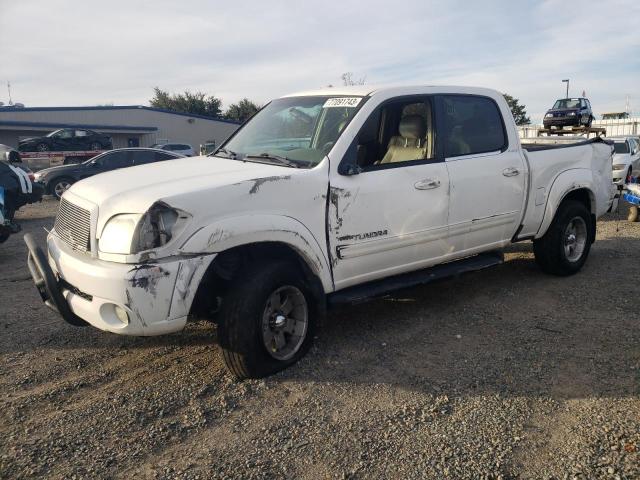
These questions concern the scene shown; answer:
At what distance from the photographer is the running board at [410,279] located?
3.94 meters

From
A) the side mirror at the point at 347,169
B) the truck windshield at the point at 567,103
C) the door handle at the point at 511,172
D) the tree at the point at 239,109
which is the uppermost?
the tree at the point at 239,109

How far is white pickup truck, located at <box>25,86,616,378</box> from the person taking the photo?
10.3 feet

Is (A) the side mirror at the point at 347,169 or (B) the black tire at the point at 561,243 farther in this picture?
(B) the black tire at the point at 561,243

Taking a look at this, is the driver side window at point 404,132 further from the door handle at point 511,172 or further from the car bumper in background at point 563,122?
the car bumper in background at point 563,122

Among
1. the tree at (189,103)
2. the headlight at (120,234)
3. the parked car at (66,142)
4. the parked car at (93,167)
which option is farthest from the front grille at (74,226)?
the tree at (189,103)

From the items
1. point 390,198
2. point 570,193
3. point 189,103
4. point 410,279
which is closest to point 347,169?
point 390,198

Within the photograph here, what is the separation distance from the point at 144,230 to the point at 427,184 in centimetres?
224

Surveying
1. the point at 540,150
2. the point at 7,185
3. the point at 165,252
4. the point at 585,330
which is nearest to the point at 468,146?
the point at 540,150

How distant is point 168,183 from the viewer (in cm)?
343

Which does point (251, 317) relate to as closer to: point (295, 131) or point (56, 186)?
point (295, 131)

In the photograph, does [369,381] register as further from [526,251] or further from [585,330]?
[526,251]

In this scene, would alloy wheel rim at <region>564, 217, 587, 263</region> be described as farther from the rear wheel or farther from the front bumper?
the rear wheel

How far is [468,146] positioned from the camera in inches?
186

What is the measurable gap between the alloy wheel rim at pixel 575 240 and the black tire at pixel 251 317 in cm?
367
